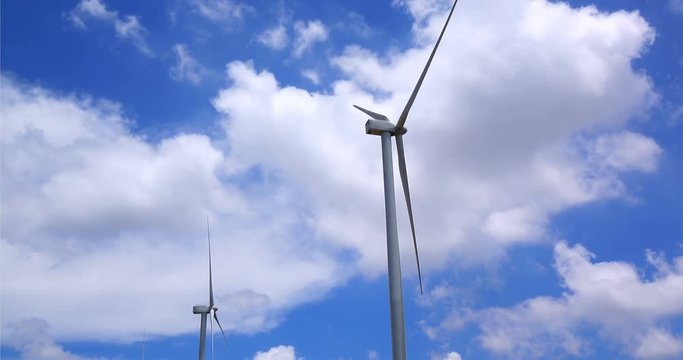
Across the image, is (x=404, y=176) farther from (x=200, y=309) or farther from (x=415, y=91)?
(x=200, y=309)

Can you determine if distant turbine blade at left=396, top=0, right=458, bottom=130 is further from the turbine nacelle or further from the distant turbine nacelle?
the turbine nacelle

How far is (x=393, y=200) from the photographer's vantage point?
34.2 meters

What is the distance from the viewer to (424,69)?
134ft

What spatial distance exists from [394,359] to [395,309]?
2185 millimetres


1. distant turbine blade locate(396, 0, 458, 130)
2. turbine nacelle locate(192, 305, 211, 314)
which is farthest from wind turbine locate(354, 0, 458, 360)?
turbine nacelle locate(192, 305, 211, 314)

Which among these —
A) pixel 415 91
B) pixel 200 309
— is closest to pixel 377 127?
pixel 415 91

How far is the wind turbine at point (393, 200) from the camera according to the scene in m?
30.6

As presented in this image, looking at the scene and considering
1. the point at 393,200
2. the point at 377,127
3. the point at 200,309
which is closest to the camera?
the point at 393,200

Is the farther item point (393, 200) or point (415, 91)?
point (415, 91)

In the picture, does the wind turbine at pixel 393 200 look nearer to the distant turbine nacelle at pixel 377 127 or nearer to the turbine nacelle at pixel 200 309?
the distant turbine nacelle at pixel 377 127

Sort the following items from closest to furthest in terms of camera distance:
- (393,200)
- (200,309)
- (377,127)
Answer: (393,200)
(377,127)
(200,309)

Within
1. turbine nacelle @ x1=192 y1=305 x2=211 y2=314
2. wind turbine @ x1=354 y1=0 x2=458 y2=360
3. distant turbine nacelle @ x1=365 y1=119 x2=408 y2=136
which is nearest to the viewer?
wind turbine @ x1=354 y1=0 x2=458 y2=360

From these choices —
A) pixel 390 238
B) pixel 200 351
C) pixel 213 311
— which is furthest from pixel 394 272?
pixel 213 311

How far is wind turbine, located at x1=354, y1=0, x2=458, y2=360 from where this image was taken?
100ft
